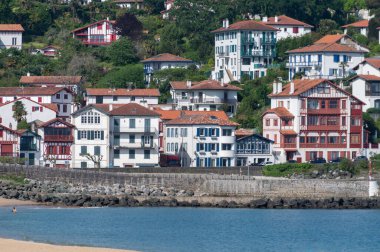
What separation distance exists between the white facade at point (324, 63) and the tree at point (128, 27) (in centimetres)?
1938

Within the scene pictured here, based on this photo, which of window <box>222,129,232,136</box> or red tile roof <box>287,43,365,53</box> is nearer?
window <box>222,129,232,136</box>

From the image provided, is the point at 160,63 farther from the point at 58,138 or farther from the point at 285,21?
the point at 58,138

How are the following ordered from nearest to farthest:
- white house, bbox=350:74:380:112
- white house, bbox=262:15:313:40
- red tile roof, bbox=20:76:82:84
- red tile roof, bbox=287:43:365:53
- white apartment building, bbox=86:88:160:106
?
1. white house, bbox=350:74:380:112
2. white apartment building, bbox=86:88:160:106
3. red tile roof, bbox=287:43:365:53
4. red tile roof, bbox=20:76:82:84
5. white house, bbox=262:15:313:40

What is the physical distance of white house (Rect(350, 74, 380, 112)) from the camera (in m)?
104

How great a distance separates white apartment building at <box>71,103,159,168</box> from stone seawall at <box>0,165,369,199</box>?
8257 millimetres

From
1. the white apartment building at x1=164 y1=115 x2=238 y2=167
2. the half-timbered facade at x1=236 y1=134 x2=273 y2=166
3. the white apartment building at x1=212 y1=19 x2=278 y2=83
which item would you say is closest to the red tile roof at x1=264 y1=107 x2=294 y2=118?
the half-timbered facade at x1=236 y1=134 x2=273 y2=166

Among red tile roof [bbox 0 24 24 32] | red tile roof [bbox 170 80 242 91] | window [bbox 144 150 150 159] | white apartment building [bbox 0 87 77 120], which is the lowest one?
window [bbox 144 150 150 159]

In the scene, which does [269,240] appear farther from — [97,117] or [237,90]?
[237,90]

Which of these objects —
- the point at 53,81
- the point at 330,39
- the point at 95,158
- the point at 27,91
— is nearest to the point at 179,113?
the point at 95,158

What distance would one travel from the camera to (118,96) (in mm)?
108688

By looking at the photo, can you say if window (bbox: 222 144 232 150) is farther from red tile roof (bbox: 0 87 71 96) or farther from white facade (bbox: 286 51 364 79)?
white facade (bbox: 286 51 364 79)

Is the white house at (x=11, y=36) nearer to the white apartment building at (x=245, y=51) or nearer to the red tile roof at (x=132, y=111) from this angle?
the white apartment building at (x=245, y=51)

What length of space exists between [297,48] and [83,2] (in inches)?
→ 1061

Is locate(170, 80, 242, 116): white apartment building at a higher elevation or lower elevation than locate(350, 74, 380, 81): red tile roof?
lower
